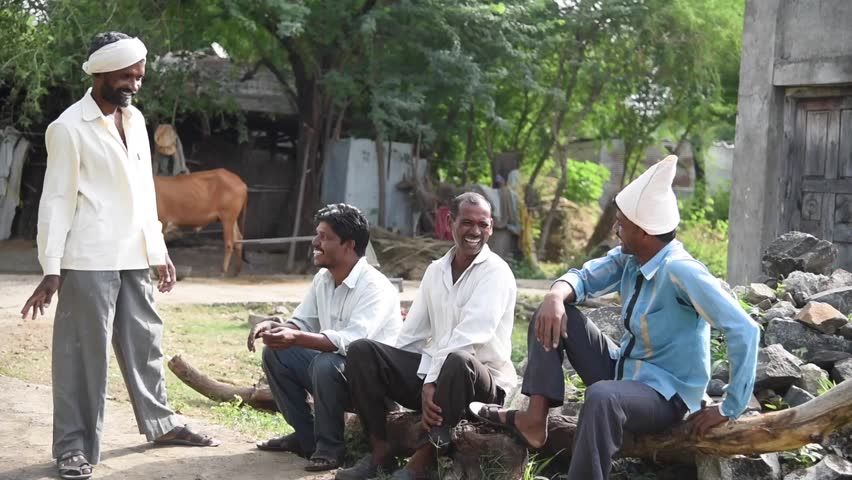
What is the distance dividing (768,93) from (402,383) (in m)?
6.57

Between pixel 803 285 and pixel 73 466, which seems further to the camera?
pixel 803 285

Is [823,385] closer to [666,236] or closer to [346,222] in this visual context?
[666,236]

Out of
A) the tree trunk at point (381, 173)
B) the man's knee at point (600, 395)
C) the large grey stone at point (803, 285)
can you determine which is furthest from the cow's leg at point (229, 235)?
the man's knee at point (600, 395)

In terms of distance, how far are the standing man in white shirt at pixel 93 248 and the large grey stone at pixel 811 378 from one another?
3.23 m

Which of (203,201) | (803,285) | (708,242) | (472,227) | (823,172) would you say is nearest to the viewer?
(472,227)

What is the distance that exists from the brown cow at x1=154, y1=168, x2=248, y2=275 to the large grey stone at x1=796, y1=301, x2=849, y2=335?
10717mm

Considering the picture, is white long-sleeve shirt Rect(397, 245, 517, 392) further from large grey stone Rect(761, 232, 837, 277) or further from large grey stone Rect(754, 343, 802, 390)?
large grey stone Rect(761, 232, 837, 277)

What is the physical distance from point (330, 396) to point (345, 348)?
241 mm

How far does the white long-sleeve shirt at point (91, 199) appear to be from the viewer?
15.8ft

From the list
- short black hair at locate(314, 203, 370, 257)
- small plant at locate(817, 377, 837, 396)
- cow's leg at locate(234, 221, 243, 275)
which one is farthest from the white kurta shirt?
cow's leg at locate(234, 221, 243, 275)

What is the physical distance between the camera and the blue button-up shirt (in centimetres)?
391

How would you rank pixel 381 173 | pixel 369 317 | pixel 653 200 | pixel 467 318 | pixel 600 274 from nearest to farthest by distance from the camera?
1. pixel 653 200
2. pixel 600 274
3. pixel 467 318
4. pixel 369 317
5. pixel 381 173

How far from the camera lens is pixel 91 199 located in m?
4.90

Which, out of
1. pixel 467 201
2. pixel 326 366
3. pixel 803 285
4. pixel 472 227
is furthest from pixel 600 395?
pixel 803 285
